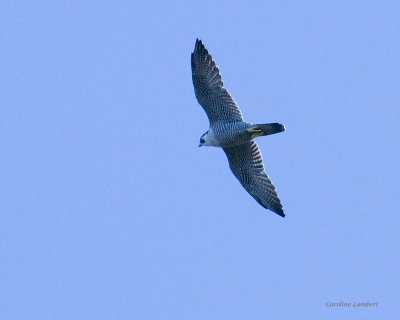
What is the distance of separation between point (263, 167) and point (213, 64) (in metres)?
2.44

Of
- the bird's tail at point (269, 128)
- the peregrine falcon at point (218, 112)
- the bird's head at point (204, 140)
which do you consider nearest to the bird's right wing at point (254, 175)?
the peregrine falcon at point (218, 112)

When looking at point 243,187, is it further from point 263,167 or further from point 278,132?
point 278,132

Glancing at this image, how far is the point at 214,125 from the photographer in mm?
13086

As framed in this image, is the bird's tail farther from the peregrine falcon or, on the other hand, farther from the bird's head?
the bird's head

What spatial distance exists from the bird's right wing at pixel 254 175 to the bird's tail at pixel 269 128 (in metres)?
0.93

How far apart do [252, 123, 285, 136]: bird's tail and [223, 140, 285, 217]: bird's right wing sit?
36.7 inches

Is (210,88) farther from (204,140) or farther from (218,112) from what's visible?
(204,140)

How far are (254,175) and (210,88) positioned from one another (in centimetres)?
215

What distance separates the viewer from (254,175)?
44.9ft

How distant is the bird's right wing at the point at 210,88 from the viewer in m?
12.8

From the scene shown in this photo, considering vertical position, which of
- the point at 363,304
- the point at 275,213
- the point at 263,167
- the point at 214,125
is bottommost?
the point at 363,304

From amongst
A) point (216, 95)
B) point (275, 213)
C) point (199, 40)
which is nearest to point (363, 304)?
point (275, 213)

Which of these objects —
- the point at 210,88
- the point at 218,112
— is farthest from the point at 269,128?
the point at 210,88

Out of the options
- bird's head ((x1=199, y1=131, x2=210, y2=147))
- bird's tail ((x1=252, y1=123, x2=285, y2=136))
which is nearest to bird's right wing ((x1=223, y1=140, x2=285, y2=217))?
bird's head ((x1=199, y1=131, x2=210, y2=147))
